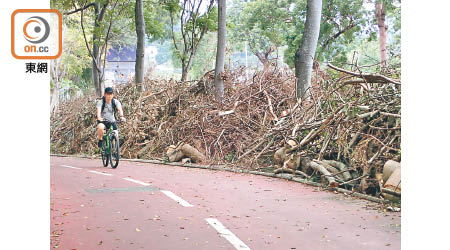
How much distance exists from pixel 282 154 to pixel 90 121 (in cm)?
1168

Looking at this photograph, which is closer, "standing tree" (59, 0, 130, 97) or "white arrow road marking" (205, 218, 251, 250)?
"white arrow road marking" (205, 218, 251, 250)

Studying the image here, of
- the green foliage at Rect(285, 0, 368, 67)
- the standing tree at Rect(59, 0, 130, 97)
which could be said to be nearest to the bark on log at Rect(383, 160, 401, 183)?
the standing tree at Rect(59, 0, 130, 97)

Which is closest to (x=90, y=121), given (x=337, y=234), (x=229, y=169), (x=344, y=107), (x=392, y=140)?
(x=229, y=169)

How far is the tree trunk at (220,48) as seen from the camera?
18.0 metres

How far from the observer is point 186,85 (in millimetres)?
20156

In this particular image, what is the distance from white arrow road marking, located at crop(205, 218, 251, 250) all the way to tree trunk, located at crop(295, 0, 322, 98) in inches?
354

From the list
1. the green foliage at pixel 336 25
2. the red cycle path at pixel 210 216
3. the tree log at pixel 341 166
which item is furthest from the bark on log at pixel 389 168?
the green foliage at pixel 336 25

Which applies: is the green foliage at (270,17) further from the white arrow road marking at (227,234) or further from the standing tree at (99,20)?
the white arrow road marking at (227,234)

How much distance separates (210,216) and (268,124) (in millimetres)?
7318

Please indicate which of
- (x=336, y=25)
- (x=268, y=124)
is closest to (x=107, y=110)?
(x=268, y=124)

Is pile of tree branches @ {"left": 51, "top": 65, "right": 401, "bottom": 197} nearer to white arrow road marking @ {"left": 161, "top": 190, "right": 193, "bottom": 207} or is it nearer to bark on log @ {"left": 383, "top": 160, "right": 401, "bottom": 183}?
bark on log @ {"left": 383, "top": 160, "right": 401, "bottom": 183}

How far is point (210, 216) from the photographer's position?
25.7 ft

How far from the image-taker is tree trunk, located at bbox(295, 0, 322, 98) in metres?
16.1

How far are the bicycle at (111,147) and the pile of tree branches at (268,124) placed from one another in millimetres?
2541
